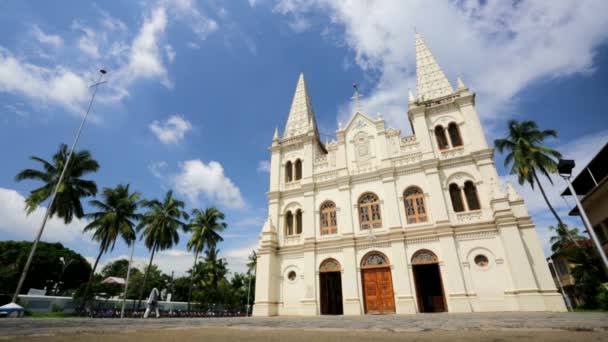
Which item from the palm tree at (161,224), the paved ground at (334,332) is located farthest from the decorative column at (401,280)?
the palm tree at (161,224)

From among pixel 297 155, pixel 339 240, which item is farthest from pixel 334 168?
pixel 339 240

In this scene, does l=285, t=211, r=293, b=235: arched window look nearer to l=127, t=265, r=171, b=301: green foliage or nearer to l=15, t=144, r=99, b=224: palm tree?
l=15, t=144, r=99, b=224: palm tree

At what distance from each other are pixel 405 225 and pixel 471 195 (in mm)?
4240

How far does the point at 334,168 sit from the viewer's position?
20.9 m

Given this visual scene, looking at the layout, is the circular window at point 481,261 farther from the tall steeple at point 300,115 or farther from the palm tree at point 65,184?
the palm tree at point 65,184

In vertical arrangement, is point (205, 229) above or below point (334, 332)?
above

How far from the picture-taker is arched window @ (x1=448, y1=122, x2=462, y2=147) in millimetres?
18316

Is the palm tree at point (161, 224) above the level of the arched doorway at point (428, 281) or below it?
above

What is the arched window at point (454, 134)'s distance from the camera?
60.1ft

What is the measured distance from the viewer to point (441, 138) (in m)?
19.0

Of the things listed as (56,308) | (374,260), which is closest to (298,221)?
(374,260)

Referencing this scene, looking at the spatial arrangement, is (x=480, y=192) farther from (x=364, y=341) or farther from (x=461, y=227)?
(x=364, y=341)

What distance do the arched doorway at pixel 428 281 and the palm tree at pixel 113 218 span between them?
23899 millimetres

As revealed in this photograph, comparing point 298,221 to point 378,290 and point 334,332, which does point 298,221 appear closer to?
point 378,290
